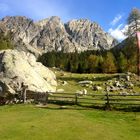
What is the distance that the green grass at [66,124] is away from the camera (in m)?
25.8

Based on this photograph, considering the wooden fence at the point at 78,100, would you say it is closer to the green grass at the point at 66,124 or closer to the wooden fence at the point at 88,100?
the wooden fence at the point at 88,100

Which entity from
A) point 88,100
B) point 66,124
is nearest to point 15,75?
point 88,100

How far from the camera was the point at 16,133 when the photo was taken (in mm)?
26219

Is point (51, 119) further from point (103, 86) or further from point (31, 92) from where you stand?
point (103, 86)

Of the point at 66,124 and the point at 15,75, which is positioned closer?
the point at 66,124

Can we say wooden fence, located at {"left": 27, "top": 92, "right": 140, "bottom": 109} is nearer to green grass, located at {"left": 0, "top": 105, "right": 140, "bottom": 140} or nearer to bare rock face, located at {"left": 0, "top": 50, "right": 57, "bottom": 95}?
green grass, located at {"left": 0, "top": 105, "right": 140, "bottom": 140}

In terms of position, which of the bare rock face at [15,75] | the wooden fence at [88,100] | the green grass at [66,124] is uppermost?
the bare rock face at [15,75]

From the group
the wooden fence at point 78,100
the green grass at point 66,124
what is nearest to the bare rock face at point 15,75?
the wooden fence at point 78,100

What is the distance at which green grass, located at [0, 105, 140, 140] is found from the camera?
25.8m

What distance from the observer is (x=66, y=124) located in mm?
29391

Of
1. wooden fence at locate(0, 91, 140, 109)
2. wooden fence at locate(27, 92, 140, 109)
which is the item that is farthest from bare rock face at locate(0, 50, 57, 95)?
wooden fence at locate(27, 92, 140, 109)

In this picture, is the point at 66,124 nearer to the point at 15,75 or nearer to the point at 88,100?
the point at 88,100

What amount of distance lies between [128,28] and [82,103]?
4897cm

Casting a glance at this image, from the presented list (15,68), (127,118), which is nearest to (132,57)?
(15,68)
